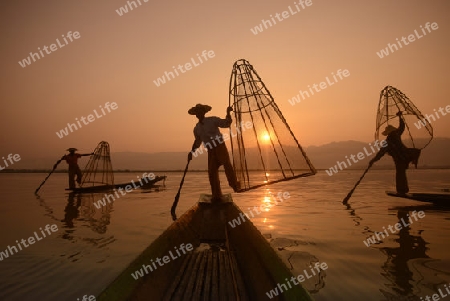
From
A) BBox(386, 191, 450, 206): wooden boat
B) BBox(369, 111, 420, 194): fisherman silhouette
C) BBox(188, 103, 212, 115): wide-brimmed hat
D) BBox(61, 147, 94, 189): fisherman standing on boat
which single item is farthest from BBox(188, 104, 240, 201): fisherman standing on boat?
BBox(61, 147, 94, 189): fisherman standing on boat

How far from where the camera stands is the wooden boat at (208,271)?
2.69 meters

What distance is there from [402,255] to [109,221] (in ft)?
28.2

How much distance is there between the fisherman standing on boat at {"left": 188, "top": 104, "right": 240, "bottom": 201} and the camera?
745cm

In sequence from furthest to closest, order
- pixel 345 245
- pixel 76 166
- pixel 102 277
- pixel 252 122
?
pixel 76 166 → pixel 252 122 → pixel 345 245 → pixel 102 277

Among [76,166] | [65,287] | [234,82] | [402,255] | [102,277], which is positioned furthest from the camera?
[76,166]

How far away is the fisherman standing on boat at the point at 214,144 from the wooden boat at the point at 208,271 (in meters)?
2.44

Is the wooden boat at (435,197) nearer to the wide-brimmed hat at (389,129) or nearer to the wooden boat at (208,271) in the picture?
the wide-brimmed hat at (389,129)

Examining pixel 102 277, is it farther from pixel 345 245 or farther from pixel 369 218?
pixel 369 218

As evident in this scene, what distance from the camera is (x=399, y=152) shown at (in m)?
10.7

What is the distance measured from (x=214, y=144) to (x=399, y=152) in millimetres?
8080

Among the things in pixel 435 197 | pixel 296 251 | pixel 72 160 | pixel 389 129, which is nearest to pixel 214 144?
pixel 296 251

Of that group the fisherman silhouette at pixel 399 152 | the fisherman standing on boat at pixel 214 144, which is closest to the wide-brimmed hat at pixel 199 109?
the fisherman standing on boat at pixel 214 144

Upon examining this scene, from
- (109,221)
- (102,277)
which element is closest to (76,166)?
(109,221)

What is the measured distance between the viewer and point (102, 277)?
446 cm
